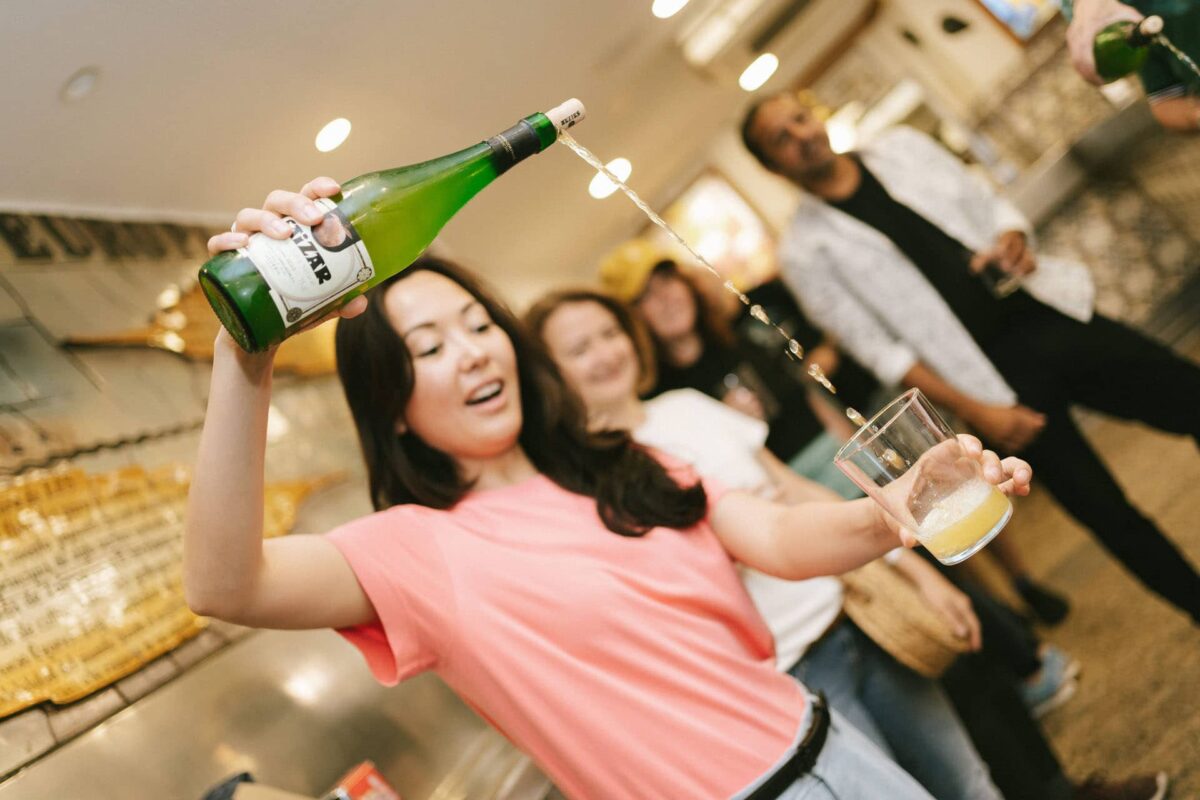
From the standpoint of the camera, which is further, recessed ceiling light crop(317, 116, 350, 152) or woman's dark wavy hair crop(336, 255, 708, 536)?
recessed ceiling light crop(317, 116, 350, 152)

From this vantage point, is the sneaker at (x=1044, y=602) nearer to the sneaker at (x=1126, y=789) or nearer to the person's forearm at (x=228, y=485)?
the sneaker at (x=1126, y=789)

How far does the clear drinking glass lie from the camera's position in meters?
0.81

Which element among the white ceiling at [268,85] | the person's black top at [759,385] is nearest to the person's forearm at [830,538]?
the person's black top at [759,385]

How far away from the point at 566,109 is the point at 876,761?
3.18 ft

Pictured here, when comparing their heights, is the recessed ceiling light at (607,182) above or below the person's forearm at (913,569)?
above

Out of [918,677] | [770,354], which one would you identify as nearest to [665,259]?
[770,354]

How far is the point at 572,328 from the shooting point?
201 centimetres

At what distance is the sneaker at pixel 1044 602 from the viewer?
8.59 ft

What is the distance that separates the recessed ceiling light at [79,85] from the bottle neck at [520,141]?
102 centimetres

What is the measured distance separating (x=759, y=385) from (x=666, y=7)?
135 cm

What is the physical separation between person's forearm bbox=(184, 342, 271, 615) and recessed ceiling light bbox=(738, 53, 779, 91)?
3.65 meters

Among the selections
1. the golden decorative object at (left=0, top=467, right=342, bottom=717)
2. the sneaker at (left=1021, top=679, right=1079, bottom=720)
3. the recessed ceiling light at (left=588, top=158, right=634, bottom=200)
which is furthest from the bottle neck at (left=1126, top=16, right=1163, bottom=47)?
the recessed ceiling light at (left=588, top=158, right=634, bottom=200)

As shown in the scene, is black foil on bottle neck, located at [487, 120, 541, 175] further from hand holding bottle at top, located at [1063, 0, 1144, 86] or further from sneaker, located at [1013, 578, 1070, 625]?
sneaker, located at [1013, 578, 1070, 625]

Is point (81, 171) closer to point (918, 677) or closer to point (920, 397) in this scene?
point (920, 397)
